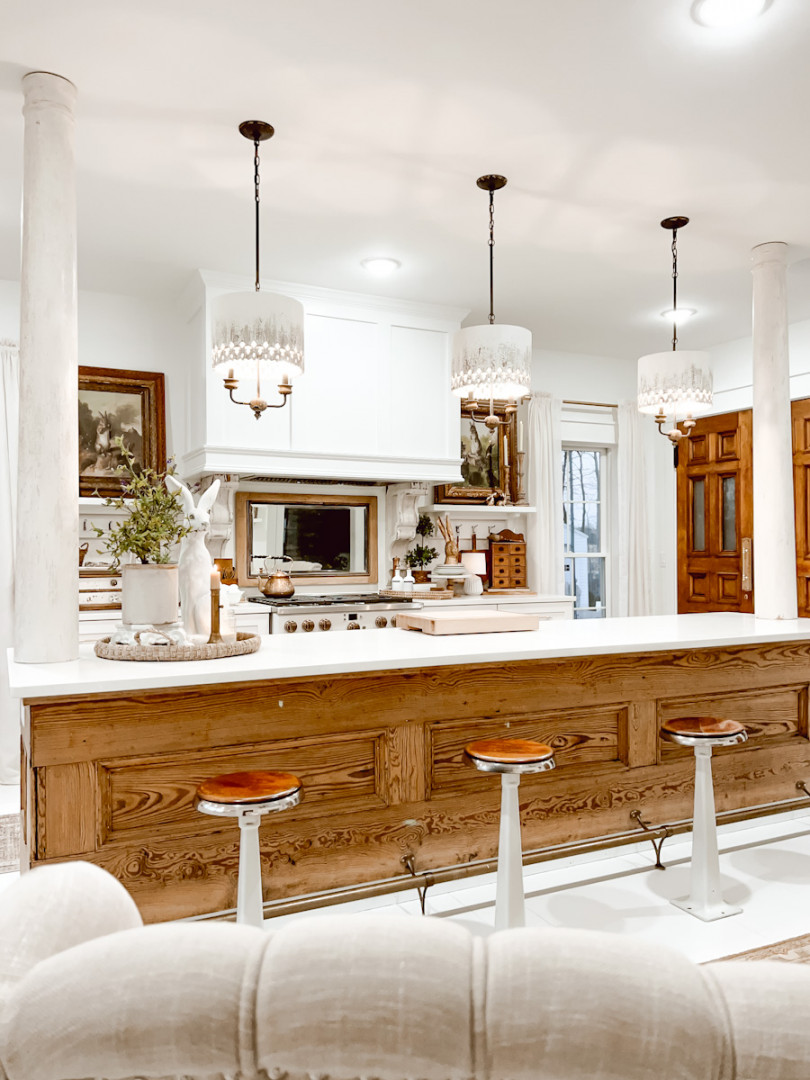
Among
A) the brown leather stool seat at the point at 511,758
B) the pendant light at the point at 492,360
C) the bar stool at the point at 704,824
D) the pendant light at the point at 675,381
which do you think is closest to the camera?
the brown leather stool seat at the point at 511,758

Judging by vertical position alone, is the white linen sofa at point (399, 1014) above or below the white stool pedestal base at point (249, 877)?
above

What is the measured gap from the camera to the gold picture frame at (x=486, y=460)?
604 centimetres

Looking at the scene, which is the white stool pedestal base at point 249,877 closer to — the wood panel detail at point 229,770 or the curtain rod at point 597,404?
the wood panel detail at point 229,770

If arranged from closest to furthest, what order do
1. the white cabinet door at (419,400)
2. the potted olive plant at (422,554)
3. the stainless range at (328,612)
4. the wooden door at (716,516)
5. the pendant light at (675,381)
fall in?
1. the pendant light at (675,381)
2. the stainless range at (328,612)
3. the white cabinet door at (419,400)
4. the potted olive plant at (422,554)
5. the wooden door at (716,516)

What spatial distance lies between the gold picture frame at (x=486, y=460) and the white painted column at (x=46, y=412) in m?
3.63


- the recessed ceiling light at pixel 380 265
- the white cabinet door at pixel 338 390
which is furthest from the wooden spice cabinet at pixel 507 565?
the recessed ceiling light at pixel 380 265

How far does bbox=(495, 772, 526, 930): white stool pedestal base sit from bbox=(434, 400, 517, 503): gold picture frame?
3658 mm

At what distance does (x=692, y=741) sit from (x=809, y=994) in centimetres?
221

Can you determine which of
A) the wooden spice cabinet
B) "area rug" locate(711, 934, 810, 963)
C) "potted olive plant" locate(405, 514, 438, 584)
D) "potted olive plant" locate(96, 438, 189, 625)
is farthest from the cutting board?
the wooden spice cabinet

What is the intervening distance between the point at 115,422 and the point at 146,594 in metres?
2.73

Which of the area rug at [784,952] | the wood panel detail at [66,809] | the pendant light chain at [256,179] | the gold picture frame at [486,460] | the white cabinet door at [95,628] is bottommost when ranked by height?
the area rug at [784,952]

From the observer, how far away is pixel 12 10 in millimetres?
2393

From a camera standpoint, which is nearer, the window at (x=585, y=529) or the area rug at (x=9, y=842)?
the area rug at (x=9, y=842)

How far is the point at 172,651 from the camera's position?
8.11ft
